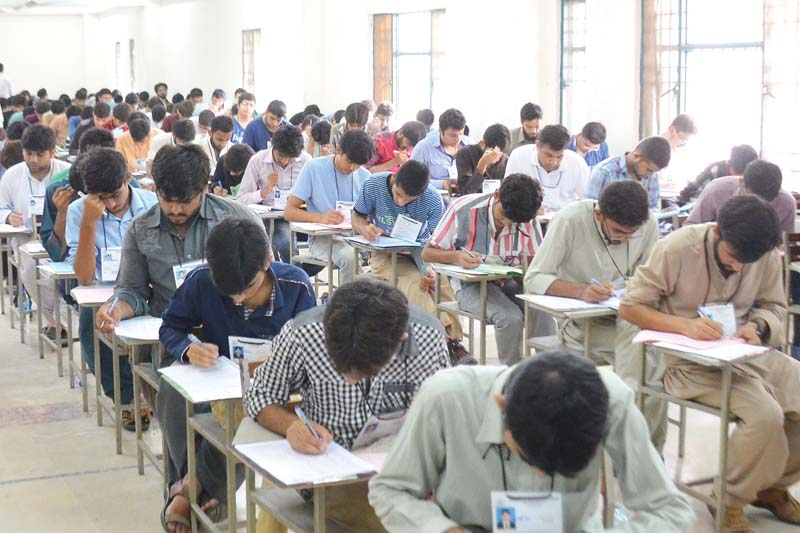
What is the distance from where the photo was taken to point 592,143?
8.54 metres

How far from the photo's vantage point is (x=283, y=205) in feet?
22.8

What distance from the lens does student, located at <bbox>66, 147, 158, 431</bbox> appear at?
4.32 metres

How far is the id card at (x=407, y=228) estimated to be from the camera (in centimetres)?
559

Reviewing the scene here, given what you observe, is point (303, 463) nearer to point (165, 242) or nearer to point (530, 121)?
point (165, 242)

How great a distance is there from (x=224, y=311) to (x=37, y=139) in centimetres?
348

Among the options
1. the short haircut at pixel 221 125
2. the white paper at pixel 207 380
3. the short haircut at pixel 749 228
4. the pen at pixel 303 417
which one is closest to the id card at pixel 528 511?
the pen at pixel 303 417

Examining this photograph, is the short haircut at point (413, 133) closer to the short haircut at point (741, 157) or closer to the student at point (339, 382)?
the short haircut at point (741, 157)

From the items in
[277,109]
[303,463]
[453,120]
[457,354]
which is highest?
[277,109]

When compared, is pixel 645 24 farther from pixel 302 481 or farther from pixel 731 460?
pixel 302 481

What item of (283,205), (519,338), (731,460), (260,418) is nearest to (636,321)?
(731,460)

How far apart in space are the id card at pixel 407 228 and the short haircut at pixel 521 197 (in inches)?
40.0

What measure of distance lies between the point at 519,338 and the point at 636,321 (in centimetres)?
127

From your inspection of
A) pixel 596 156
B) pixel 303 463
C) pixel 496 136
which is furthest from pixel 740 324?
pixel 596 156

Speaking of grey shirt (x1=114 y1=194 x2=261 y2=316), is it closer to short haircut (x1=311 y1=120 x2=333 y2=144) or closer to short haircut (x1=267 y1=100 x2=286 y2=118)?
short haircut (x1=311 y1=120 x2=333 y2=144)
